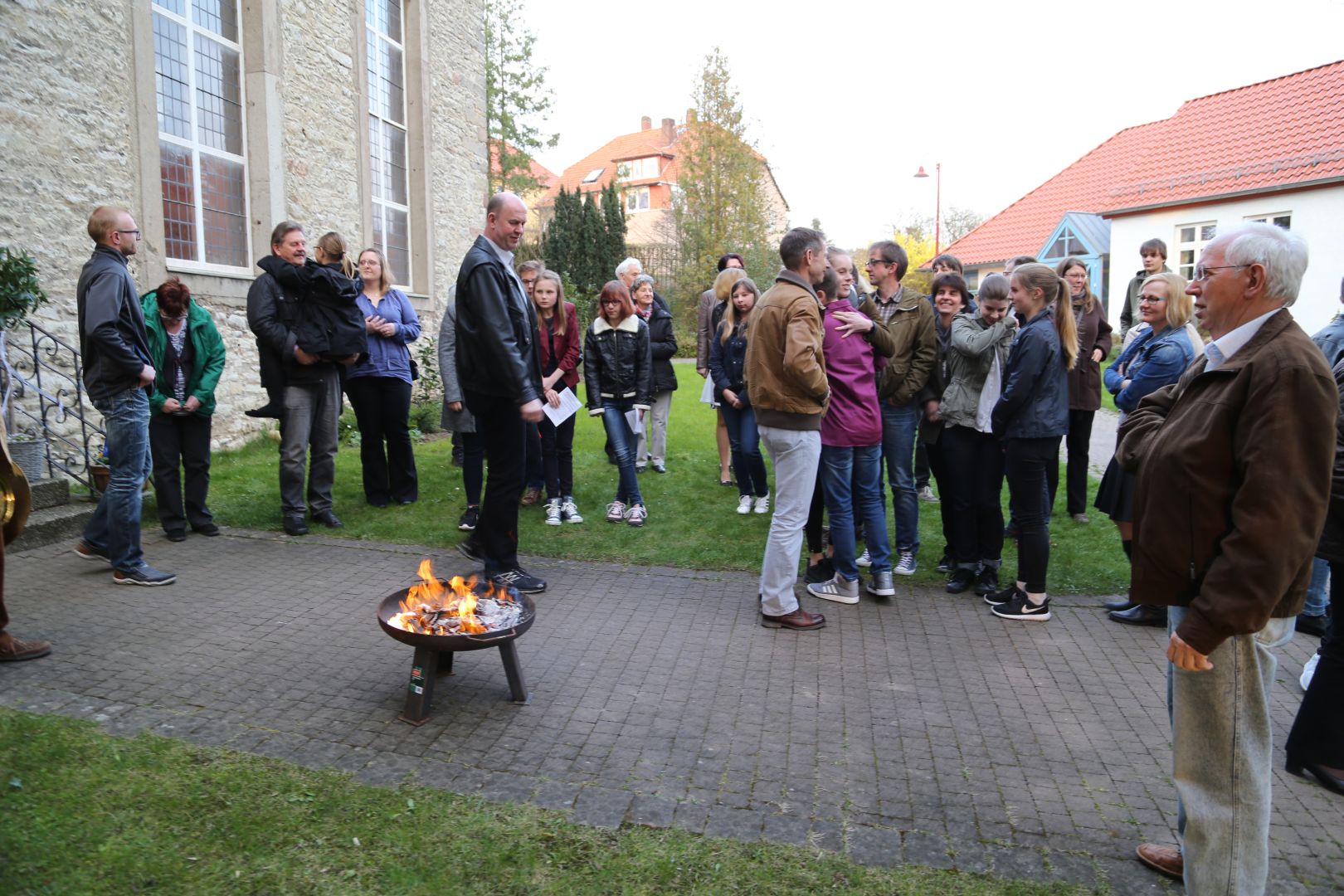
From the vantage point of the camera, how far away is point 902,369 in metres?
6.70

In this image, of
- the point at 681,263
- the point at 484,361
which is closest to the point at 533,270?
the point at 484,361

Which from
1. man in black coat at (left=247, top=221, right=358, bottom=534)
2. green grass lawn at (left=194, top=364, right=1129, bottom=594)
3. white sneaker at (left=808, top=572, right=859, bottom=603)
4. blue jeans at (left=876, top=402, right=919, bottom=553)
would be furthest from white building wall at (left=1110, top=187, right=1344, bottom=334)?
man in black coat at (left=247, top=221, right=358, bottom=534)

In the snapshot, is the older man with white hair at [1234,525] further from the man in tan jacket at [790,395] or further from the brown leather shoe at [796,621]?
the brown leather shoe at [796,621]

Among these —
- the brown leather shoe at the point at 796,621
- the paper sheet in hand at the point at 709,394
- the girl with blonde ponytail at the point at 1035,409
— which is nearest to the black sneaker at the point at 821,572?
the brown leather shoe at the point at 796,621

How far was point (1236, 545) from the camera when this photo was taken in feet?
8.53

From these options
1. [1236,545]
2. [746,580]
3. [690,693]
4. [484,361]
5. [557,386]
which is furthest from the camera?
[557,386]

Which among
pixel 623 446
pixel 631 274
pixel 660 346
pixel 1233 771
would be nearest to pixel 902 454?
pixel 623 446

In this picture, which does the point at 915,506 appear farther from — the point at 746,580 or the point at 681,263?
the point at 681,263

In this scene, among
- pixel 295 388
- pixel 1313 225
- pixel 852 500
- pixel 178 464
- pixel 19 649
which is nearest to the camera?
pixel 19 649

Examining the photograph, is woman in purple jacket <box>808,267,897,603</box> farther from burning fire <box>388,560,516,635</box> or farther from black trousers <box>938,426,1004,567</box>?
burning fire <box>388,560,516,635</box>

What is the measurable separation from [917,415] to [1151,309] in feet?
5.73

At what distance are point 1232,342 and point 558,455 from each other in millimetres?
6218

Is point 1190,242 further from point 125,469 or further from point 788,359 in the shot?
point 125,469

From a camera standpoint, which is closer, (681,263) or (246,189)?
(246,189)
